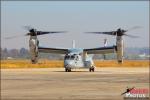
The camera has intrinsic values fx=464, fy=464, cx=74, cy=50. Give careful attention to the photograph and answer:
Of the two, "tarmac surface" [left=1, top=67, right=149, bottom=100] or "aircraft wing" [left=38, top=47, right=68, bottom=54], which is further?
"aircraft wing" [left=38, top=47, right=68, bottom=54]

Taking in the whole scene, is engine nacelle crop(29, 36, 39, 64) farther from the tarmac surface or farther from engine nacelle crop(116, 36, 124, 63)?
the tarmac surface

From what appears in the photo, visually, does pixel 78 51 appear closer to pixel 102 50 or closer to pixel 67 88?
pixel 102 50

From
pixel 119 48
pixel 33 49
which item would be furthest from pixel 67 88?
pixel 33 49

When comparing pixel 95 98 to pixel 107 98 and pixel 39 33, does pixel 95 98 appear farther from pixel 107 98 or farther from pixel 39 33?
pixel 39 33

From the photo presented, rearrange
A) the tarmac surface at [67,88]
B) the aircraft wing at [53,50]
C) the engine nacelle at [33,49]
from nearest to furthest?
the tarmac surface at [67,88], the engine nacelle at [33,49], the aircraft wing at [53,50]

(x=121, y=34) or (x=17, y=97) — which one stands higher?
(x=121, y=34)

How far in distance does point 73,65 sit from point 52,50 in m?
5.89

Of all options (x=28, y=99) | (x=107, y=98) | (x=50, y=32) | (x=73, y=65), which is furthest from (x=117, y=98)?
(x=50, y=32)

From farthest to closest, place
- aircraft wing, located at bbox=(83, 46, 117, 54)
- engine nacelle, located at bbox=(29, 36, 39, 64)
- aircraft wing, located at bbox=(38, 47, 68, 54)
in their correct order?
aircraft wing, located at bbox=(38, 47, 68, 54)
aircraft wing, located at bbox=(83, 46, 117, 54)
engine nacelle, located at bbox=(29, 36, 39, 64)

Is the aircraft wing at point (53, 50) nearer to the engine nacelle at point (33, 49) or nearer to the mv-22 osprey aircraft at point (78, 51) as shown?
the mv-22 osprey aircraft at point (78, 51)

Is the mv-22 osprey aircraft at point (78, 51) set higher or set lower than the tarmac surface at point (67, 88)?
higher

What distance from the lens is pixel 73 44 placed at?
6812 cm

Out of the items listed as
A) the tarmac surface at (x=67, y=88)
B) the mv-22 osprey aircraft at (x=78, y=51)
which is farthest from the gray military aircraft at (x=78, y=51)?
the tarmac surface at (x=67, y=88)

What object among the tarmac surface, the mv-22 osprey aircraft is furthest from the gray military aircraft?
the tarmac surface
